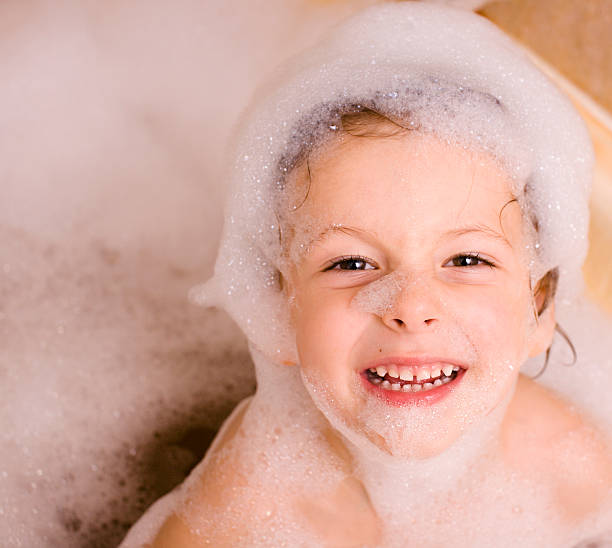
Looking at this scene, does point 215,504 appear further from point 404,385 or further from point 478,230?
point 478,230

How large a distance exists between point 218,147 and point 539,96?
772 millimetres

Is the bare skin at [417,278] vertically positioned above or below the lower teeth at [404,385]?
above

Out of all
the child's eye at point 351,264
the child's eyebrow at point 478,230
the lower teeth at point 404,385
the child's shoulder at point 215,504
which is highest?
the child's eyebrow at point 478,230

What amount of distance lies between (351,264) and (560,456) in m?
0.51

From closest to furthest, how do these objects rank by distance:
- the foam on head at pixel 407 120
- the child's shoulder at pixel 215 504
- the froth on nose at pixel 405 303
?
the froth on nose at pixel 405 303, the foam on head at pixel 407 120, the child's shoulder at pixel 215 504

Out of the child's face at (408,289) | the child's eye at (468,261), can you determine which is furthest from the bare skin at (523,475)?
the child's eye at (468,261)

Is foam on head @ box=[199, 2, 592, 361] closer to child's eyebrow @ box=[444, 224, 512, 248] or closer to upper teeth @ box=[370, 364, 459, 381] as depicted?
child's eyebrow @ box=[444, 224, 512, 248]

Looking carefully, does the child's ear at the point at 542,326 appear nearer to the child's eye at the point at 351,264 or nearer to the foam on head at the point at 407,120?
the foam on head at the point at 407,120

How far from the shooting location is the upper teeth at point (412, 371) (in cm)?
96

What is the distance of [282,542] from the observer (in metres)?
1.21

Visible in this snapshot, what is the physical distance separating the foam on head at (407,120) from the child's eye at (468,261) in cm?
13

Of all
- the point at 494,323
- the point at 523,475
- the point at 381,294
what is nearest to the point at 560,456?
the point at 523,475

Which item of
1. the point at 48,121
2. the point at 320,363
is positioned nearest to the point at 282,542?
the point at 320,363

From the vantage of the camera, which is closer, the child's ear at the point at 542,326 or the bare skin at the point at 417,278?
the bare skin at the point at 417,278
